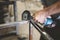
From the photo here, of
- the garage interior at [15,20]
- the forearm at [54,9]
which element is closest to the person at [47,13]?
the forearm at [54,9]

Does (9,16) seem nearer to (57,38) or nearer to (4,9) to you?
(4,9)

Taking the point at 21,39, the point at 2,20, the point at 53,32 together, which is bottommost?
the point at 21,39

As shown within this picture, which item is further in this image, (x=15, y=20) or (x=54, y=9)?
(x=15, y=20)

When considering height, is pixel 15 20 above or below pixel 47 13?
below

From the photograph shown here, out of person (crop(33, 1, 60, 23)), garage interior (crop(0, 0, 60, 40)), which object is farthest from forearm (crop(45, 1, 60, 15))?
garage interior (crop(0, 0, 60, 40))

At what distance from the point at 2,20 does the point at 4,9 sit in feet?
0.71

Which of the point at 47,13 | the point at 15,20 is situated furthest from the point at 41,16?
the point at 15,20

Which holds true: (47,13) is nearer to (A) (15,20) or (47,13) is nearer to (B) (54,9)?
(B) (54,9)

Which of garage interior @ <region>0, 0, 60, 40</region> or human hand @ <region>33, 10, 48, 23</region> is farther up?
human hand @ <region>33, 10, 48, 23</region>

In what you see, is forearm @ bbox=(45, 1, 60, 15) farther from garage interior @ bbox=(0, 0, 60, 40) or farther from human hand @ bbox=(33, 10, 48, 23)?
garage interior @ bbox=(0, 0, 60, 40)

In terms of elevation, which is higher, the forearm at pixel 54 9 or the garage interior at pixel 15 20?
the forearm at pixel 54 9

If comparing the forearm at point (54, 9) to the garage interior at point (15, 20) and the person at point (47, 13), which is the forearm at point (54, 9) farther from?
the garage interior at point (15, 20)

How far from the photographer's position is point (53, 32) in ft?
3.59

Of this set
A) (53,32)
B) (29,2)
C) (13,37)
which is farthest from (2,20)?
(53,32)
